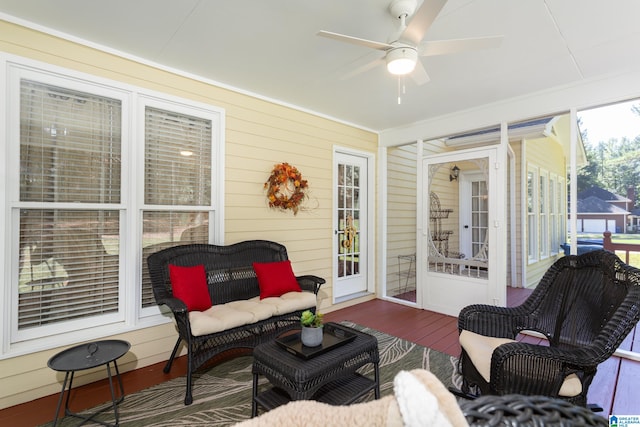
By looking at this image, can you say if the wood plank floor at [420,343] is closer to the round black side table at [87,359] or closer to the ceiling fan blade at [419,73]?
the round black side table at [87,359]

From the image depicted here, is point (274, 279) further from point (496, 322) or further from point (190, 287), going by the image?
point (496, 322)

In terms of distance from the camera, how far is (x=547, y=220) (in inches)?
247

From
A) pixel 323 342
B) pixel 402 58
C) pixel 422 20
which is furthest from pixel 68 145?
pixel 422 20

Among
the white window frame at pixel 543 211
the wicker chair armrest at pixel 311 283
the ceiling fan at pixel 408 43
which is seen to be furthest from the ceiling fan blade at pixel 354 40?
the white window frame at pixel 543 211

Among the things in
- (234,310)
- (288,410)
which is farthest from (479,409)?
(234,310)

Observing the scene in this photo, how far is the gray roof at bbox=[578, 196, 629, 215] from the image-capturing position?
337 centimetres

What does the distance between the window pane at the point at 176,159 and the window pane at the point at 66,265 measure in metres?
0.48

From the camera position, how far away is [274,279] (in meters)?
3.35

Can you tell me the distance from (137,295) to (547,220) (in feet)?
23.3

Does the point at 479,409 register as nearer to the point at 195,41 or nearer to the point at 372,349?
the point at 372,349

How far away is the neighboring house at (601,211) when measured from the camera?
10.9 feet

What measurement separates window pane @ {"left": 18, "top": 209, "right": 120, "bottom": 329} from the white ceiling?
154 cm

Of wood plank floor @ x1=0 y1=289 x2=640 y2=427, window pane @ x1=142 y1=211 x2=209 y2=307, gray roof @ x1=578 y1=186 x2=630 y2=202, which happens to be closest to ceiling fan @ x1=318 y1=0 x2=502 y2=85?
window pane @ x1=142 y1=211 x2=209 y2=307

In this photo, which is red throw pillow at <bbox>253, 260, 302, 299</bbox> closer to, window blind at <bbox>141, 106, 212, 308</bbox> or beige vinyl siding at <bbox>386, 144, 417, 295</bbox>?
window blind at <bbox>141, 106, 212, 308</bbox>
